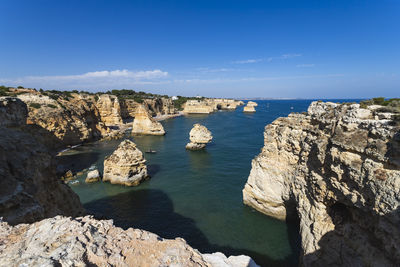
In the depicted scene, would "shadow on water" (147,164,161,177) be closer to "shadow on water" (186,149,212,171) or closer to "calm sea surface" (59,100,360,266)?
"calm sea surface" (59,100,360,266)

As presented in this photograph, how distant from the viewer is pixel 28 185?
29.0 feet

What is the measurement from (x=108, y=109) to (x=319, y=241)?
198ft


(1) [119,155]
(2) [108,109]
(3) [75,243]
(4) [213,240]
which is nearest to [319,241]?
(4) [213,240]

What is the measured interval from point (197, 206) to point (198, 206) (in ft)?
0.32

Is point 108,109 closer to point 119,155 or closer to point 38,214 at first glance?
point 119,155

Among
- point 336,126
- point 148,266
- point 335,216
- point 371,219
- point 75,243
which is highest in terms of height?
point 336,126

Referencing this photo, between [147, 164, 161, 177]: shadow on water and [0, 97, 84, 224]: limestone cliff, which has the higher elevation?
[0, 97, 84, 224]: limestone cliff

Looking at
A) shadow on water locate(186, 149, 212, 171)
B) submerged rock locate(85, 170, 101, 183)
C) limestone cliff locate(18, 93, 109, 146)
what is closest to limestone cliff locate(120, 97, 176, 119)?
limestone cliff locate(18, 93, 109, 146)

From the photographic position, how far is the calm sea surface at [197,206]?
44.3 feet

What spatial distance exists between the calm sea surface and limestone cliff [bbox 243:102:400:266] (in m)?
3.08

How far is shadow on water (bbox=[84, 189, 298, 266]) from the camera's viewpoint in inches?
508

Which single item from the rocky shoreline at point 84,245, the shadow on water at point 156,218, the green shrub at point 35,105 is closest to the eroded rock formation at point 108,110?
the green shrub at point 35,105

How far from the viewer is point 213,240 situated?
13.9 meters

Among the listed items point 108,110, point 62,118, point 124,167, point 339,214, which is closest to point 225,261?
point 339,214
